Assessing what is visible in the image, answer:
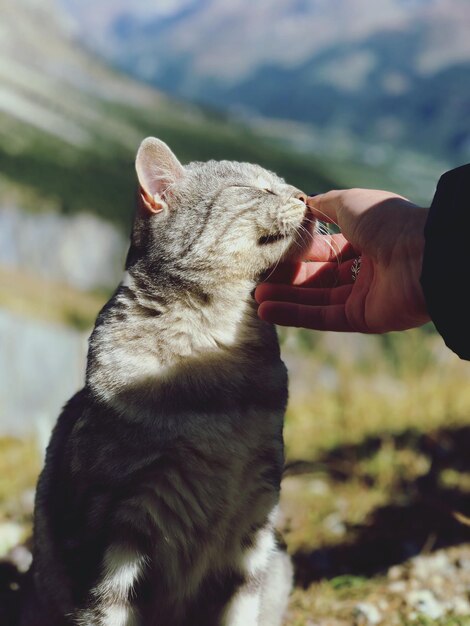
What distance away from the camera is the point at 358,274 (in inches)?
83.7

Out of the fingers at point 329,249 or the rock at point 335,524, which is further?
the rock at point 335,524

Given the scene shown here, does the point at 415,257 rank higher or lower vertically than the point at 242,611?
higher

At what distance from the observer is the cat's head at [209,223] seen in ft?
7.20

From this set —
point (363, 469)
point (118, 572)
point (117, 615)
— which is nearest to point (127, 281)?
point (118, 572)

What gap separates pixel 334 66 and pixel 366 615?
122278mm

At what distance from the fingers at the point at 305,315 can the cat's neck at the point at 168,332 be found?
0.41ft

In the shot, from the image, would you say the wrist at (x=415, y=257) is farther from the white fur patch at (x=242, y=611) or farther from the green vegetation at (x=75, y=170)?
the green vegetation at (x=75, y=170)

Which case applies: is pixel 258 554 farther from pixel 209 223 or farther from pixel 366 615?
pixel 209 223

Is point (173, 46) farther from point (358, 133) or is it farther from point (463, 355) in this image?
point (463, 355)

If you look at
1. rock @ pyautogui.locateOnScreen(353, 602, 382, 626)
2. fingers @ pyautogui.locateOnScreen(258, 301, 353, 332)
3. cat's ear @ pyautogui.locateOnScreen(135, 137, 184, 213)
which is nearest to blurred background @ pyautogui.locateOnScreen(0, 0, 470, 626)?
rock @ pyautogui.locateOnScreen(353, 602, 382, 626)

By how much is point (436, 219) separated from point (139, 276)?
1029mm

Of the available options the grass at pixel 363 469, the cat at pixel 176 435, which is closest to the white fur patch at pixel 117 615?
the cat at pixel 176 435

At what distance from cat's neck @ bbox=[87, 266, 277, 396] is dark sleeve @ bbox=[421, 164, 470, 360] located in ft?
2.33

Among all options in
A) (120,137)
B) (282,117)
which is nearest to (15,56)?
(120,137)
